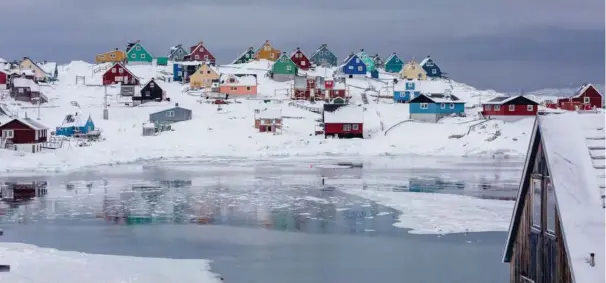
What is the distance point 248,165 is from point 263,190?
53.6ft

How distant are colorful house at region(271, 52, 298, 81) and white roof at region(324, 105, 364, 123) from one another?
23.6 metres

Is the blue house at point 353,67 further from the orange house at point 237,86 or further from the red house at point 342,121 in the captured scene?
the red house at point 342,121

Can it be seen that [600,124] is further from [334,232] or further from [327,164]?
[327,164]

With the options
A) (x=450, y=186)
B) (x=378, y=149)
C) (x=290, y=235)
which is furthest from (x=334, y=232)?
(x=378, y=149)

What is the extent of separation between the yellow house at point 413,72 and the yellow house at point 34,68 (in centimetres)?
4222

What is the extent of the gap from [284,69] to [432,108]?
24.2m

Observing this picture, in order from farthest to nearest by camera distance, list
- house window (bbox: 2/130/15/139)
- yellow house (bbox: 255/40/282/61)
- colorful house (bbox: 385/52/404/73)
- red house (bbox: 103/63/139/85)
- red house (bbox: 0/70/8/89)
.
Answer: colorful house (bbox: 385/52/404/73)
yellow house (bbox: 255/40/282/61)
red house (bbox: 103/63/139/85)
red house (bbox: 0/70/8/89)
house window (bbox: 2/130/15/139)

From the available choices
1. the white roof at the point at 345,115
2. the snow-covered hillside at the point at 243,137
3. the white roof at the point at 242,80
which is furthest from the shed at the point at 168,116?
the white roof at the point at 242,80

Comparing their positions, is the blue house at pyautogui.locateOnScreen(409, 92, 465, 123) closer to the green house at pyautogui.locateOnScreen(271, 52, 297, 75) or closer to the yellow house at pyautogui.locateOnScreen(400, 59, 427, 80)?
the green house at pyautogui.locateOnScreen(271, 52, 297, 75)

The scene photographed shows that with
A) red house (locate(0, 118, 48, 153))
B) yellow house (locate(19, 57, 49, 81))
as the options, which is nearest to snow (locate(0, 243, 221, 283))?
red house (locate(0, 118, 48, 153))

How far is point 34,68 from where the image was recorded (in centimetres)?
9669

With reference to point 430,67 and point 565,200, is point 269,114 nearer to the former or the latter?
point 430,67

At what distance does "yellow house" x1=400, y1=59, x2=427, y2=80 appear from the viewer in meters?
101

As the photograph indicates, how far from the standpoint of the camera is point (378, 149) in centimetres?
6656
